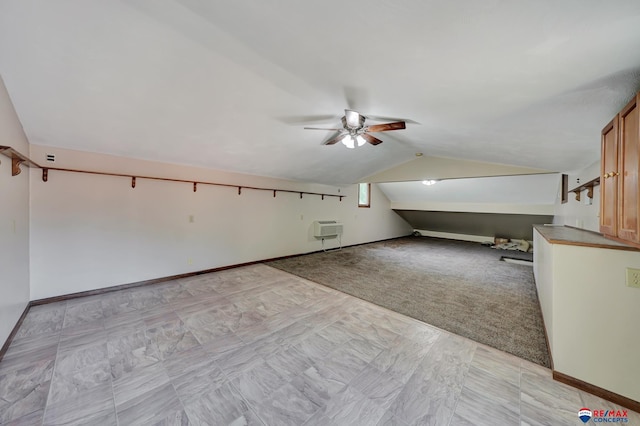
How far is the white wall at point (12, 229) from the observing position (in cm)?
212

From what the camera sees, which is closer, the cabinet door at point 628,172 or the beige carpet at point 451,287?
the cabinet door at point 628,172

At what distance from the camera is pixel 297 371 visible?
190 cm

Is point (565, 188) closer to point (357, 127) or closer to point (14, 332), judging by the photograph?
point (357, 127)

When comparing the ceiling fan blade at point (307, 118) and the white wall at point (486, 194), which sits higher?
the ceiling fan blade at point (307, 118)

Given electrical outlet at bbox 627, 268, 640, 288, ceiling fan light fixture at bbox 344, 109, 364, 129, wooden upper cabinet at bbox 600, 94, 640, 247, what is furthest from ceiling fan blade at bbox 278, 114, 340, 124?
electrical outlet at bbox 627, 268, 640, 288

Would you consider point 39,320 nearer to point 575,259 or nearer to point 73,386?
point 73,386

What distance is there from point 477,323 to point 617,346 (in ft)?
3.85

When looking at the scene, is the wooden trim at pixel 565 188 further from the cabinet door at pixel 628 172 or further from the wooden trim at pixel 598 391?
the wooden trim at pixel 598 391

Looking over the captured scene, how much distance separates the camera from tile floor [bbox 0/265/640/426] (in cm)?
150

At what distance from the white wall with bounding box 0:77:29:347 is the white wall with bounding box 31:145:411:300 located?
0.24m

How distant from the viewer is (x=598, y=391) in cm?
165

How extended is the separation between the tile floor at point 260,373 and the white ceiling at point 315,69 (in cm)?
221

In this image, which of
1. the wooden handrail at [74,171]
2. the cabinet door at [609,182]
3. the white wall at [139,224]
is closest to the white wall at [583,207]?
the cabinet door at [609,182]

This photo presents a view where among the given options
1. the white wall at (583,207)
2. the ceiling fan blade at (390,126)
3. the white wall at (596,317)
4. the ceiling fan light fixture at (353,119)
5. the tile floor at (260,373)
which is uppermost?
the ceiling fan light fixture at (353,119)
